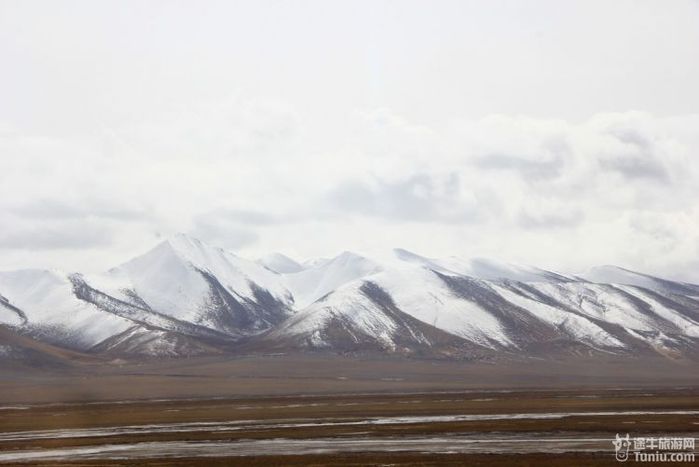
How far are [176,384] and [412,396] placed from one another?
7179 cm

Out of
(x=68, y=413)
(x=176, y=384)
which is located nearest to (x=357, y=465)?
(x=68, y=413)

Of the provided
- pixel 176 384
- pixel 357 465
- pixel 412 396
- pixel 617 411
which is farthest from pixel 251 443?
pixel 176 384

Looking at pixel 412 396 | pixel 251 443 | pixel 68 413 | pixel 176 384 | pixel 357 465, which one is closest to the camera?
pixel 357 465

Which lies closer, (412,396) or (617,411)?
(617,411)

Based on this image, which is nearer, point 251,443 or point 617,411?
point 251,443

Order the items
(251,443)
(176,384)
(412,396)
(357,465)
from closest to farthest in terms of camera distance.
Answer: (357,465), (251,443), (412,396), (176,384)

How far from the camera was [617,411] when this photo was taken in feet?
352

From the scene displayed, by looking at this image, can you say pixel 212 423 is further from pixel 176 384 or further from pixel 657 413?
pixel 176 384

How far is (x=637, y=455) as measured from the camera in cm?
6669

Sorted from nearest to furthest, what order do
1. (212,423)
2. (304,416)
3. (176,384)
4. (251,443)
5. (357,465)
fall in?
(357,465), (251,443), (212,423), (304,416), (176,384)

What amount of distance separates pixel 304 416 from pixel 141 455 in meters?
38.5

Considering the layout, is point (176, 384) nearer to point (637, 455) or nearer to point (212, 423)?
point (212, 423)

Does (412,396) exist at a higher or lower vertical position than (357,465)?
lower

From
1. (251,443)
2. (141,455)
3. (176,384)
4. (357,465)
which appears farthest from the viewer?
(176,384)
